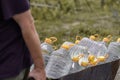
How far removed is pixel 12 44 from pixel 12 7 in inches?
9.3

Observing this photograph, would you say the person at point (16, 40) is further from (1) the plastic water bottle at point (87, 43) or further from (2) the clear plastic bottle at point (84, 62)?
(1) the plastic water bottle at point (87, 43)

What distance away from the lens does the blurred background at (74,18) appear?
7098mm

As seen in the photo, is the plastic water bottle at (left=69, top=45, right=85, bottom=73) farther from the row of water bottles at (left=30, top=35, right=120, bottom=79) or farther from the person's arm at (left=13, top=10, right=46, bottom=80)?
the person's arm at (left=13, top=10, right=46, bottom=80)

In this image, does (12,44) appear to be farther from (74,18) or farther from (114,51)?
(74,18)

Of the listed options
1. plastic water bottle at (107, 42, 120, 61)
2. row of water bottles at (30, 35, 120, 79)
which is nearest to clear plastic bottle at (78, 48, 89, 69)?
row of water bottles at (30, 35, 120, 79)

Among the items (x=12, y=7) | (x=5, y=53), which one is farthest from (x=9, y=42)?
(x=12, y=7)

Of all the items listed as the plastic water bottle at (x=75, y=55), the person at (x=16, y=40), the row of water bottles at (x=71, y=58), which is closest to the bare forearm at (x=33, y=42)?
the person at (x=16, y=40)

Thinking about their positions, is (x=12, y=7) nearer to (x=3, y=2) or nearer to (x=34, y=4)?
→ (x=3, y=2)

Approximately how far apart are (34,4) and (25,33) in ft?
17.7

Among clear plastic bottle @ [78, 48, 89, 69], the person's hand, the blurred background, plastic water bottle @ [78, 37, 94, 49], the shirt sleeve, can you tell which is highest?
the shirt sleeve

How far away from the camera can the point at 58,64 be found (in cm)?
382

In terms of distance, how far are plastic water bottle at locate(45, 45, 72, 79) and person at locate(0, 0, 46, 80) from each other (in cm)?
139

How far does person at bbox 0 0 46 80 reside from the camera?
7.14 feet

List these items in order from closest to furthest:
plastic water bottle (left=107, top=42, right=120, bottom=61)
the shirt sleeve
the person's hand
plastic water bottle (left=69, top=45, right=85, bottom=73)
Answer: the shirt sleeve → the person's hand → plastic water bottle (left=69, top=45, right=85, bottom=73) → plastic water bottle (left=107, top=42, right=120, bottom=61)
